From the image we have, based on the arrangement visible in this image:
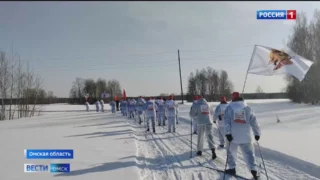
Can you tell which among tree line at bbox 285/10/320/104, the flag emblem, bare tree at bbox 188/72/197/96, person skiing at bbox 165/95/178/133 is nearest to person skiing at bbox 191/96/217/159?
the flag emblem

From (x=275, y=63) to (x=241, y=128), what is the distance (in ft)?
11.4

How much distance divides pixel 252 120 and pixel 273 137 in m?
6.11

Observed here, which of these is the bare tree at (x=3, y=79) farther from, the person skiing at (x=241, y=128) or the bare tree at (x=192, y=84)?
the bare tree at (x=192, y=84)

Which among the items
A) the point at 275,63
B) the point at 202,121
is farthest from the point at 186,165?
the point at 275,63

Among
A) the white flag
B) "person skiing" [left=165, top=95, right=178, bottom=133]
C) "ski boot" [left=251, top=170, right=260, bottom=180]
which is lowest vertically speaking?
"ski boot" [left=251, top=170, right=260, bottom=180]

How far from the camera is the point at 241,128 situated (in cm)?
661

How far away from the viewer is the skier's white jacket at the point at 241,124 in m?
6.55

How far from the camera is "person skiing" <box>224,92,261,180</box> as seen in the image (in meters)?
6.52

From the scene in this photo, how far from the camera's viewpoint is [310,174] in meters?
6.69

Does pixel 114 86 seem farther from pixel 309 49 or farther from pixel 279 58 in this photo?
pixel 279 58

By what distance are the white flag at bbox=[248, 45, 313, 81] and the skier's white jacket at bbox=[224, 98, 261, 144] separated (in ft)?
9.88

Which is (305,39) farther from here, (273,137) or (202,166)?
(202,166)

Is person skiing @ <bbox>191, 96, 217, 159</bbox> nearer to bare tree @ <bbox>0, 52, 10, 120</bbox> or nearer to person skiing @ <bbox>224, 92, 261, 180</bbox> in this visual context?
person skiing @ <bbox>224, 92, 261, 180</bbox>

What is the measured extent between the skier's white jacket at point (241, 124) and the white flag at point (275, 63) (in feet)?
9.88
